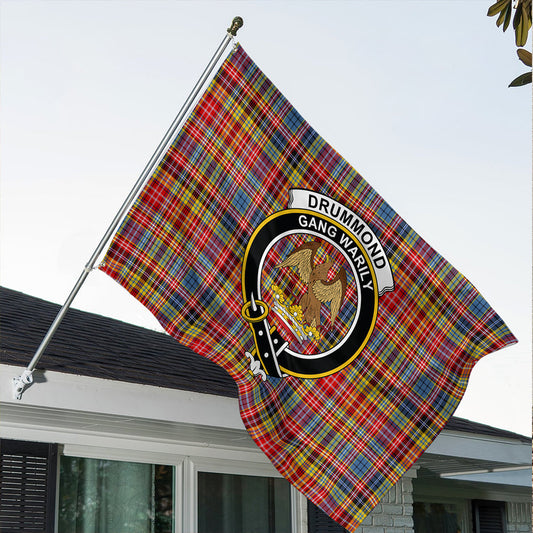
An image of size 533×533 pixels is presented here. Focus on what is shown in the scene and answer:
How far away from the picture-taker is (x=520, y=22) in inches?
154

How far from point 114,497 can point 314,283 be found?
2670 millimetres

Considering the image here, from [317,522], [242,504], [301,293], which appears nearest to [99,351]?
[242,504]

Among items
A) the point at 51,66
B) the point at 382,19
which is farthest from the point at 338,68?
the point at 51,66

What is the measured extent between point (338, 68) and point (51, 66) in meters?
6.09

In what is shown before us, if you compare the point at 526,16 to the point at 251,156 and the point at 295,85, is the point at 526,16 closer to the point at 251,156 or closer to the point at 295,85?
the point at 251,156

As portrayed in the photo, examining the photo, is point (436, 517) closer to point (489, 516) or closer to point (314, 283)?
point (489, 516)

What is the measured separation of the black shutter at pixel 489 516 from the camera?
10734 millimetres

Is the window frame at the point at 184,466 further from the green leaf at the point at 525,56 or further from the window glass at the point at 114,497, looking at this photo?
the green leaf at the point at 525,56

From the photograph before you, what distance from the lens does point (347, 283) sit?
15.5ft

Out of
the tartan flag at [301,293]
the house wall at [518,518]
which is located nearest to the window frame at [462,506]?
the house wall at [518,518]

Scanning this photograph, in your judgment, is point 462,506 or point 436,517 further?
point 462,506

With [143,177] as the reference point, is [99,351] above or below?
below

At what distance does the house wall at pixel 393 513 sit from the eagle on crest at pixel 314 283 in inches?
152

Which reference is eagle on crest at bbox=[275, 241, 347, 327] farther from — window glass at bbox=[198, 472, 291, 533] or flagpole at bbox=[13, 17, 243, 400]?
window glass at bbox=[198, 472, 291, 533]
